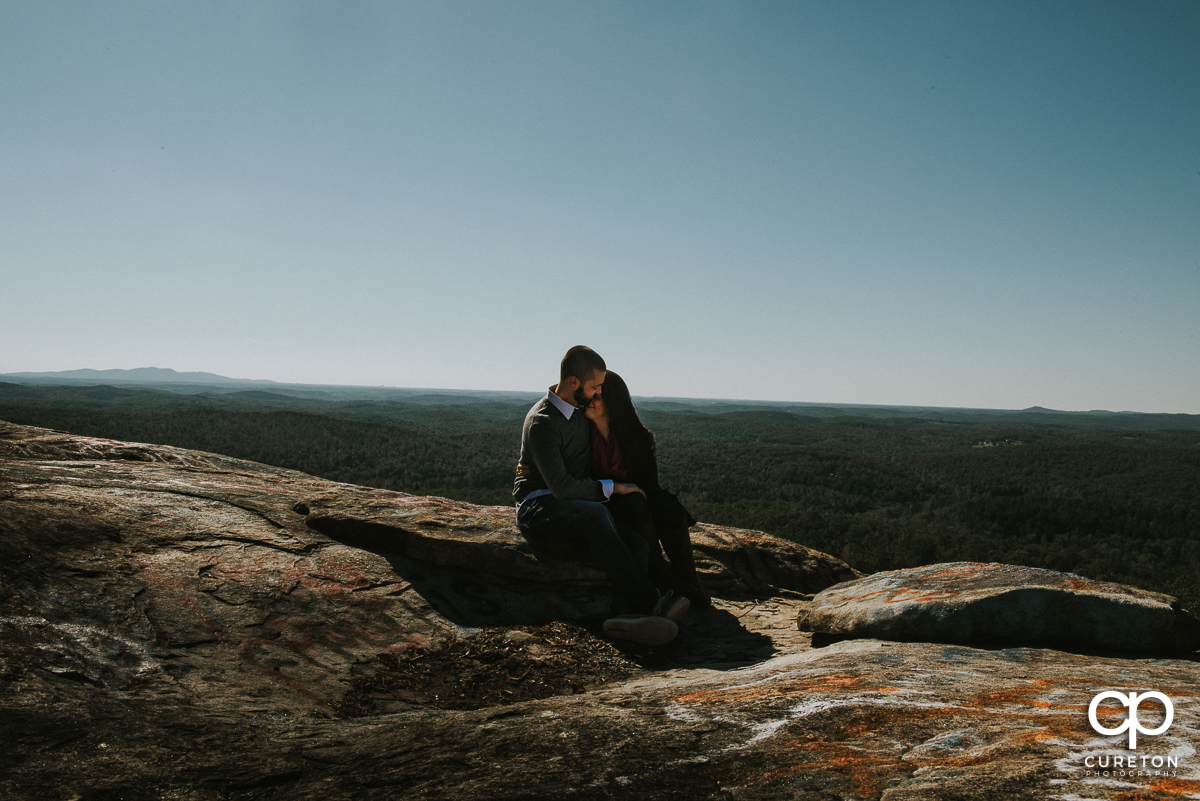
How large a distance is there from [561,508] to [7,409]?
131m

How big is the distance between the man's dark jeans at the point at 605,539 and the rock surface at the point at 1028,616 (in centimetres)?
192

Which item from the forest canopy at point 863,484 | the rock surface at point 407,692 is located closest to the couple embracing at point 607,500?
the rock surface at point 407,692

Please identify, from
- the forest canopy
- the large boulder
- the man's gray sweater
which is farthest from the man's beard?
the forest canopy

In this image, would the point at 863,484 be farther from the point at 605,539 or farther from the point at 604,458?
the point at 605,539

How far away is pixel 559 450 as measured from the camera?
18.3ft

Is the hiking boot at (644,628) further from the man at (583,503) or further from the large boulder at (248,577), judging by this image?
the large boulder at (248,577)

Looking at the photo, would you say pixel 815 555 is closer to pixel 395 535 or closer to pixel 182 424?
pixel 395 535

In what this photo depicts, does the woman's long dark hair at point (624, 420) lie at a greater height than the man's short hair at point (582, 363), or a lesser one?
lesser

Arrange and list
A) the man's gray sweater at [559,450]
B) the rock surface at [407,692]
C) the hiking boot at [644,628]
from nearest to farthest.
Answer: the rock surface at [407,692] → the hiking boot at [644,628] → the man's gray sweater at [559,450]

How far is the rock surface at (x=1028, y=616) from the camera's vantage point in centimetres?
427
